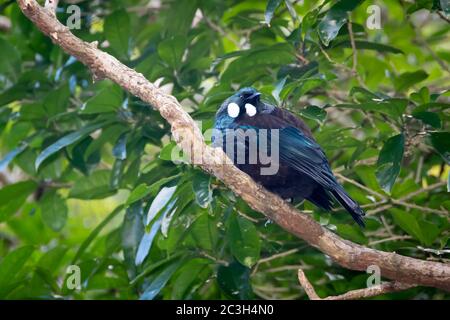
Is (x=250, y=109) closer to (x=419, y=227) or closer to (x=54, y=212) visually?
(x=419, y=227)

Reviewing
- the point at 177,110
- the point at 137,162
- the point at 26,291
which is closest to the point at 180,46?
the point at 137,162

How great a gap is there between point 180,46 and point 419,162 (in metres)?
1.70

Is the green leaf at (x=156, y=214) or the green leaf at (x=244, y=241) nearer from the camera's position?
the green leaf at (x=156, y=214)

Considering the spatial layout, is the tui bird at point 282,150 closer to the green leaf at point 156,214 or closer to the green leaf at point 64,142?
the green leaf at point 156,214

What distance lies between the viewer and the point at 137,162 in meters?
4.59

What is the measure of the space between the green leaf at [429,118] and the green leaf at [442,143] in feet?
0.19

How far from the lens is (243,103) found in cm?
398

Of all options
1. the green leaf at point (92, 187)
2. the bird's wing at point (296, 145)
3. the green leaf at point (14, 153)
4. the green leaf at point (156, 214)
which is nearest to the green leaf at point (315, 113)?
the bird's wing at point (296, 145)

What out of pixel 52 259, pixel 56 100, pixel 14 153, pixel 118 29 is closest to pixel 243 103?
pixel 118 29

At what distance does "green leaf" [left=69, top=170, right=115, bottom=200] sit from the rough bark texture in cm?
127

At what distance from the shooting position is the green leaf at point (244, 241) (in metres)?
3.89

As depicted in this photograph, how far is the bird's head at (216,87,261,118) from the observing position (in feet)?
13.0

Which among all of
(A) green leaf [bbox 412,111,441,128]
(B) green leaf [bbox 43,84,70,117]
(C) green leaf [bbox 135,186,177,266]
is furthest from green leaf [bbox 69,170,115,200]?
(A) green leaf [bbox 412,111,441,128]
